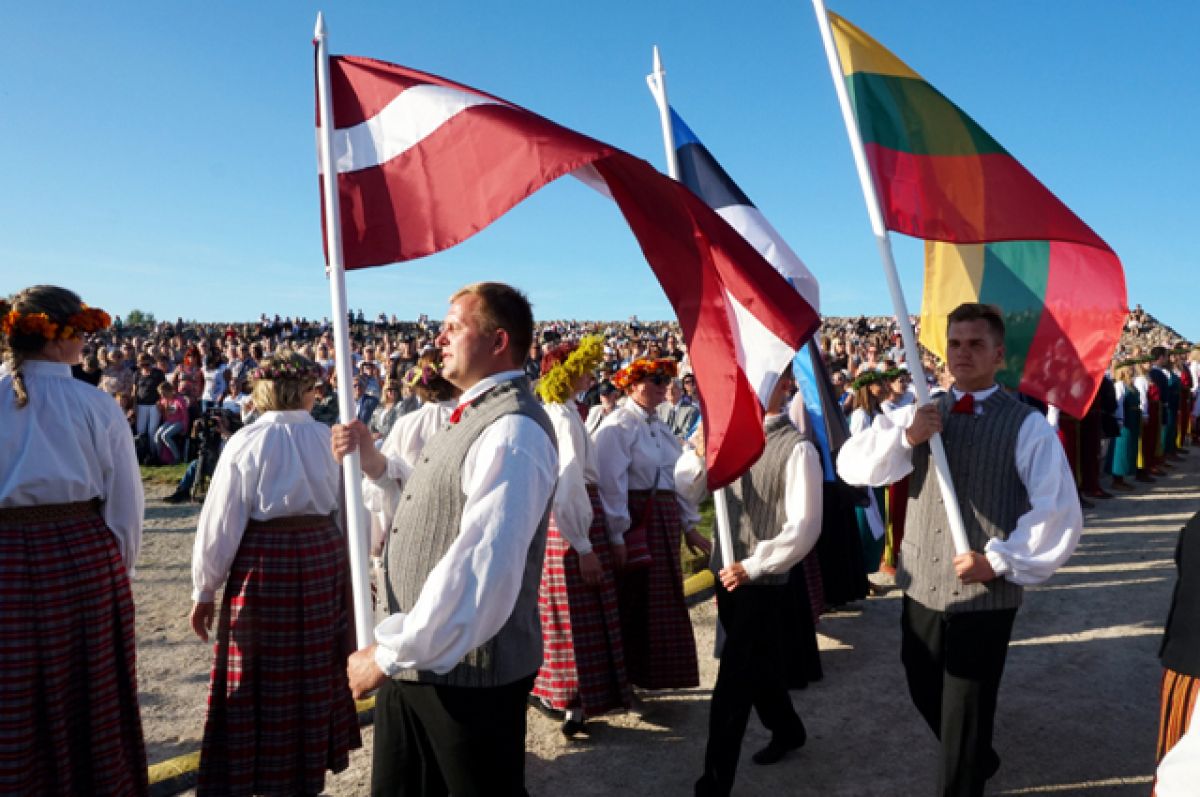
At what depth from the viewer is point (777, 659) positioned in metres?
3.70

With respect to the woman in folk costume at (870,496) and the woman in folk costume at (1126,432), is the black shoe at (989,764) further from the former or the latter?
the woman in folk costume at (1126,432)

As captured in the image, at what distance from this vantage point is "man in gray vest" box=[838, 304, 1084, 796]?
297 cm

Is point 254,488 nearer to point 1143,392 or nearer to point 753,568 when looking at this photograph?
point 753,568

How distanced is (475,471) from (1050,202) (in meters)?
2.68

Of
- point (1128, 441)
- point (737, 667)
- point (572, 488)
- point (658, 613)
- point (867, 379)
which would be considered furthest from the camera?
point (1128, 441)

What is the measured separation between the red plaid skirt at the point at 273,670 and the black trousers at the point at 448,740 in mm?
1360

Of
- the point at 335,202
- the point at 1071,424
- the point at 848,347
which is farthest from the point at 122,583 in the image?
the point at 848,347

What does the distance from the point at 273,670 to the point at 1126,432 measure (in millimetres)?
12960

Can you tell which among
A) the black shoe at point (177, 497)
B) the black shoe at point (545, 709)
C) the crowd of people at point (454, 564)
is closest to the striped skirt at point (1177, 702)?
the crowd of people at point (454, 564)

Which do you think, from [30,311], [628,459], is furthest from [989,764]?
[30,311]

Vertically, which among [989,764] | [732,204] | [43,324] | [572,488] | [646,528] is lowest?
[989,764]

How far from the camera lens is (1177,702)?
2611 millimetres

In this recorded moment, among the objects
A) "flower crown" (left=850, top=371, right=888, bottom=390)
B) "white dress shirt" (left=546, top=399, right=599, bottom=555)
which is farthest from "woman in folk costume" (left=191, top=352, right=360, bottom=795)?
"flower crown" (left=850, top=371, right=888, bottom=390)

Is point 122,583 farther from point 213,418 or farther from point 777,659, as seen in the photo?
point 213,418
